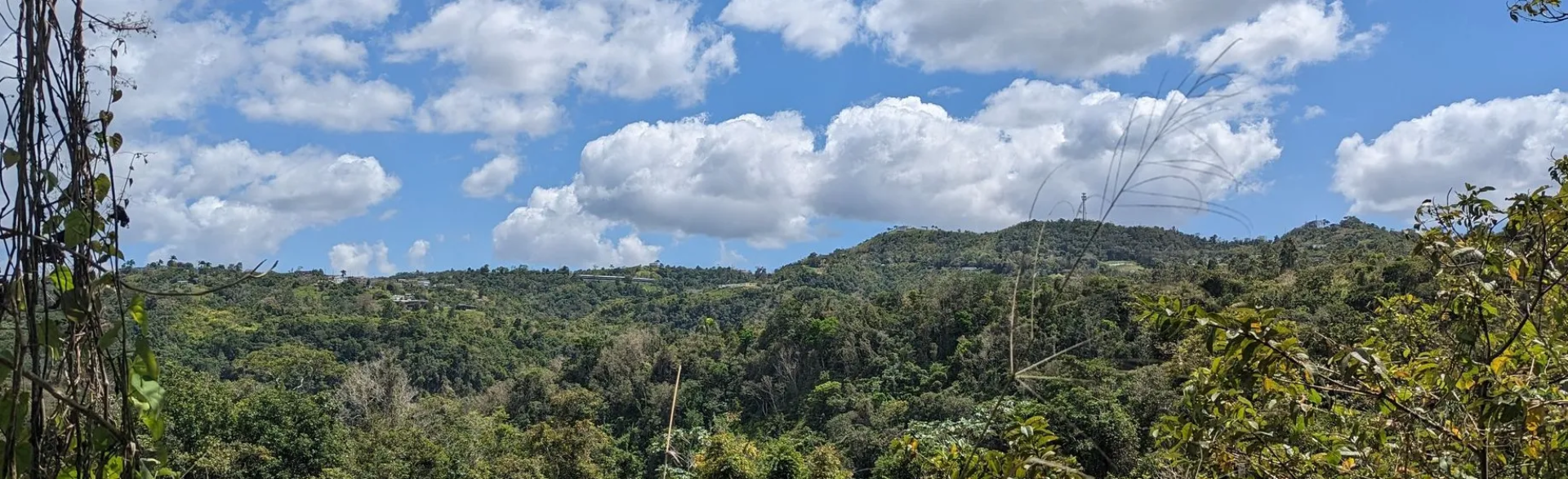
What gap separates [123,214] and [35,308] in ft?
0.52

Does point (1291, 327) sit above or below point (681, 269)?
below

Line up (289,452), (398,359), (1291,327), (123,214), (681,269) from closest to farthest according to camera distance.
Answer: (123,214)
(1291,327)
(289,452)
(398,359)
(681,269)

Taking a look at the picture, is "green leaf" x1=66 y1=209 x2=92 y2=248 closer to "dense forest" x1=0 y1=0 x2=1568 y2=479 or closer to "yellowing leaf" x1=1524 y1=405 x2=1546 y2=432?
"dense forest" x1=0 y1=0 x2=1568 y2=479

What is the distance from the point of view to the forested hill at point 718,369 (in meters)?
12.6

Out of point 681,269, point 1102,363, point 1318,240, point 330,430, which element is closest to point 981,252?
point 1318,240

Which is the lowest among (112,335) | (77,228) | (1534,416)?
(1534,416)

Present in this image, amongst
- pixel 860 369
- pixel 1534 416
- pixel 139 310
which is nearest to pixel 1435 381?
pixel 1534 416

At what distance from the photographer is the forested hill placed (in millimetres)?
12562

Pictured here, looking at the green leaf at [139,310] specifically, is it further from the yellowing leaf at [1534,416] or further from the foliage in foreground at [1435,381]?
the yellowing leaf at [1534,416]

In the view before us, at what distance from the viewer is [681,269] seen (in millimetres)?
122125

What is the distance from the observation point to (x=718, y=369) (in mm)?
39281

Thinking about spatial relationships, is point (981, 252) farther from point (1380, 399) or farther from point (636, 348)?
point (1380, 399)

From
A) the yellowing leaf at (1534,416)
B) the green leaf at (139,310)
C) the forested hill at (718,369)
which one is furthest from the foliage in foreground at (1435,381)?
the green leaf at (139,310)

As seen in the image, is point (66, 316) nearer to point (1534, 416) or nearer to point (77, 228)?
point (77, 228)
